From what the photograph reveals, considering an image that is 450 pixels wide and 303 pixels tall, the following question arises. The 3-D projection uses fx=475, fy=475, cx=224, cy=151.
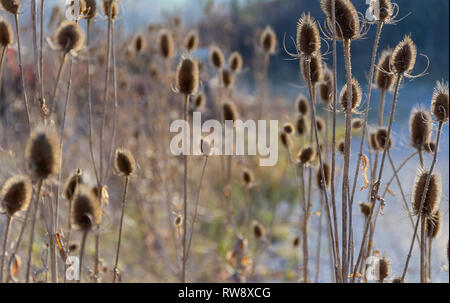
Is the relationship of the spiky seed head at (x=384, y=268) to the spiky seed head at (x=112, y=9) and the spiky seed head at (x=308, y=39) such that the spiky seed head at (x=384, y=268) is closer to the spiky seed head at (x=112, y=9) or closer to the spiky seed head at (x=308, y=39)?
the spiky seed head at (x=308, y=39)

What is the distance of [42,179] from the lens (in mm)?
982

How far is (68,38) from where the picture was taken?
1387 mm

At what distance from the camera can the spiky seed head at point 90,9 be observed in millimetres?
1489

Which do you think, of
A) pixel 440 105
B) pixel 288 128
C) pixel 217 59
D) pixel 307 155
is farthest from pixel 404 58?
pixel 217 59

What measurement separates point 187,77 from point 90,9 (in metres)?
0.37

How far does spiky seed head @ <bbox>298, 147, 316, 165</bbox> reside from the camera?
5.74ft

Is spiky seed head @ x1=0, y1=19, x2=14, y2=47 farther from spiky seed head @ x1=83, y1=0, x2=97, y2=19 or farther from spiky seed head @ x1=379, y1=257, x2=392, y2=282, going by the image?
spiky seed head @ x1=379, y1=257, x2=392, y2=282

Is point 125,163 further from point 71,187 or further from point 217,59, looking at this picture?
point 217,59

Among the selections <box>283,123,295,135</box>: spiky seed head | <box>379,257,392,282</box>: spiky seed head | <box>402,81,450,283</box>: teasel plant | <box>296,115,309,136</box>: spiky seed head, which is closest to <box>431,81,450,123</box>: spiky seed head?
<box>402,81,450,283</box>: teasel plant

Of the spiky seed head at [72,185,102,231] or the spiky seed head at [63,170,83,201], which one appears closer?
the spiky seed head at [72,185,102,231]

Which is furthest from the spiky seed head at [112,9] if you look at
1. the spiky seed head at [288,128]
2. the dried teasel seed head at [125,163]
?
the spiky seed head at [288,128]

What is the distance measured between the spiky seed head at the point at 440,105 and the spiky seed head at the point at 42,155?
3.38 feet

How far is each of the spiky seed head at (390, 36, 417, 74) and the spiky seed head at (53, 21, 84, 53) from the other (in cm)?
91

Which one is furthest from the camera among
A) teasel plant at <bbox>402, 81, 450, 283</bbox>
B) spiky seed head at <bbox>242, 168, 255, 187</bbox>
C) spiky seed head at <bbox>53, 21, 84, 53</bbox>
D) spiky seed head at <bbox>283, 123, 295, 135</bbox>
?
spiky seed head at <bbox>242, 168, 255, 187</bbox>
